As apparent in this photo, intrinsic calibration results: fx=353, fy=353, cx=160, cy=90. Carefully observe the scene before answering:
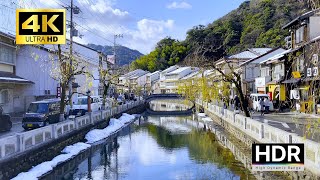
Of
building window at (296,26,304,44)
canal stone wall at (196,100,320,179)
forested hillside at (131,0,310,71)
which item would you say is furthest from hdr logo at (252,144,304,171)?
forested hillside at (131,0,310,71)

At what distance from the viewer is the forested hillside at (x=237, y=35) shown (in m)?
70.4

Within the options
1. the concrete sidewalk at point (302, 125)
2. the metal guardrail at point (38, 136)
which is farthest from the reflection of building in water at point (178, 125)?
the concrete sidewalk at point (302, 125)

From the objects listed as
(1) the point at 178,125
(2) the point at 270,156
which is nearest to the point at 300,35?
(1) the point at 178,125

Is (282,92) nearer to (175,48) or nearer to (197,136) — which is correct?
(197,136)

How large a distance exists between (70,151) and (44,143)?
10.4 ft

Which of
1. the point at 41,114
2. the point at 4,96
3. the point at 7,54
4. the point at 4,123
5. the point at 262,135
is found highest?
the point at 7,54

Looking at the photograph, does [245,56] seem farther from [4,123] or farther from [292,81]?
[4,123]

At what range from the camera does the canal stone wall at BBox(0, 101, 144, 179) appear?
13.3 metres

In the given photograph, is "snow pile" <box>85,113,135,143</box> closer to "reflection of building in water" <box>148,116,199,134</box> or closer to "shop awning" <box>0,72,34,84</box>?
"reflection of building in water" <box>148,116,199,134</box>

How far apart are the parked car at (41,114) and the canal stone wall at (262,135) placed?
12500mm

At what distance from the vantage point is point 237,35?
3287 inches

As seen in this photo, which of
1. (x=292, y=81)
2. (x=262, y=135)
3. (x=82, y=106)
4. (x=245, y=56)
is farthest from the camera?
(x=245, y=56)

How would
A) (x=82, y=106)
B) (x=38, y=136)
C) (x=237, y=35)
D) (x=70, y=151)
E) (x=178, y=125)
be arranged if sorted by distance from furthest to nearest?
(x=237, y=35), (x=178, y=125), (x=82, y=106), (x=70, y=151), (x=38, y=136)

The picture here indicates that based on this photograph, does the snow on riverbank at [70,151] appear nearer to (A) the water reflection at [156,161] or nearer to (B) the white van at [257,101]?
(A) the water reflection at [156,161]
